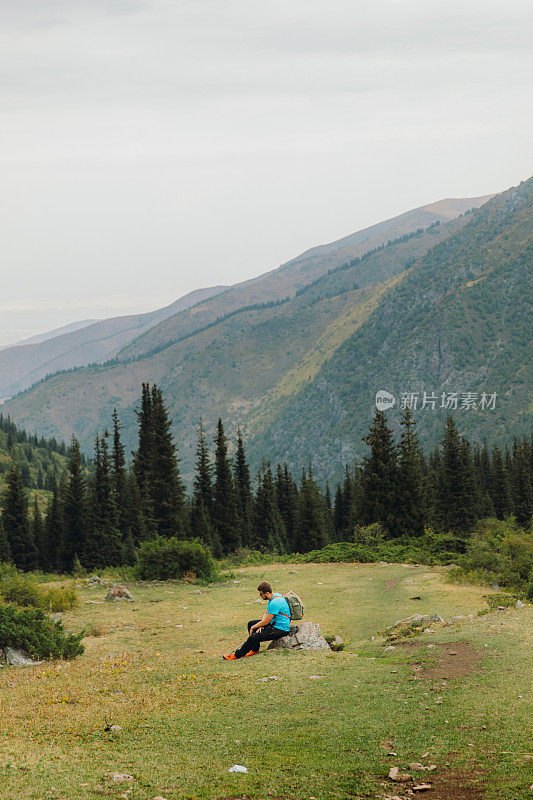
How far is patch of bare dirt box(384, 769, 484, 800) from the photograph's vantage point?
7297mm

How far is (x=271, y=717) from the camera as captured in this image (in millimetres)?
10555

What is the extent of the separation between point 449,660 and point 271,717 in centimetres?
538

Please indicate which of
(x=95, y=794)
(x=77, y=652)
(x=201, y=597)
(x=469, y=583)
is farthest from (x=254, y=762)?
(x=469, y=583)

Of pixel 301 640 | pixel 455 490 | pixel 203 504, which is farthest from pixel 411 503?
pixel 301 640

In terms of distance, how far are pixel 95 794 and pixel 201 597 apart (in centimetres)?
2030

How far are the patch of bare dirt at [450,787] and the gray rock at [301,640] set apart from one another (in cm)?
861

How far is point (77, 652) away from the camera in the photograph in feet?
53.5

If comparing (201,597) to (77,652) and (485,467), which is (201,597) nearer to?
(77,652)

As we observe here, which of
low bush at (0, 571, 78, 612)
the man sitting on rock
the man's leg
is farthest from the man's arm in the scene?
low bush at (0, 571, 78, 612)

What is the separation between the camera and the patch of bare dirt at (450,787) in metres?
7.30

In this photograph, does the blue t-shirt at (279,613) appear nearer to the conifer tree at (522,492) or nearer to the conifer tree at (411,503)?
the conifer tree at (411,503)

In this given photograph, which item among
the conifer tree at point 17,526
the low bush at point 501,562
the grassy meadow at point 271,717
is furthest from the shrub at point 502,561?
the conifer tree at point 17,526

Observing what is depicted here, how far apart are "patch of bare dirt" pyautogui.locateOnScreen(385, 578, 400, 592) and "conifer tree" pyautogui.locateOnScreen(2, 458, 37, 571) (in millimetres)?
58296

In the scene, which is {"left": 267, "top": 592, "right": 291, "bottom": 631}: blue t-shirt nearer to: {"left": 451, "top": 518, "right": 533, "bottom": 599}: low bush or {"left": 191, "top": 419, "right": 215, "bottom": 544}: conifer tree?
{"left": 451, "top": 518, "right": 533, "bottom": 599}: low bush
